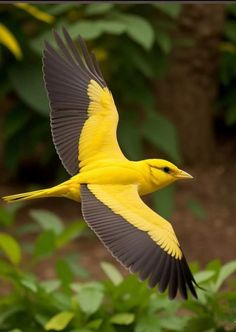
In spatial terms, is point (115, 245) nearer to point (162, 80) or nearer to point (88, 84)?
point (88, 84)

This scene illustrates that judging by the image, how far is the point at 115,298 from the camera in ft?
9.46

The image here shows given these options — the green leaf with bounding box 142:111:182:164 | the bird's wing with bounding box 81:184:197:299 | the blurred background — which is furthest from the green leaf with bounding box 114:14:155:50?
the bird's wing with bounding box 81:184:197:299

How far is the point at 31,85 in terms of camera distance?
4641 mm

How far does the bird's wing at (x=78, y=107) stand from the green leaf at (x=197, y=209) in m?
3.51

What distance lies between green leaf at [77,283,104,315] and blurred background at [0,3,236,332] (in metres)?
1.21

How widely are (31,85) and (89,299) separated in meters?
2.06

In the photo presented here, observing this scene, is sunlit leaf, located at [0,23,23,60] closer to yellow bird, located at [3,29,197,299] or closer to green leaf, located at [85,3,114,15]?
green leaf, located at [85,3,114,15]

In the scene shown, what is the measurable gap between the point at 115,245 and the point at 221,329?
1.45 metres

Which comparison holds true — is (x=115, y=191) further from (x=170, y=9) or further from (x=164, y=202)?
(x=170, y=9)

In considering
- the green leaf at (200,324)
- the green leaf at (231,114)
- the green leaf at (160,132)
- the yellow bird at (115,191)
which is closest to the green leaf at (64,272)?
the green leaf at (200,324)

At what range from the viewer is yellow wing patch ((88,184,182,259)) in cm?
131

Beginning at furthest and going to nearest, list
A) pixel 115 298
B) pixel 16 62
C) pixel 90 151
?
pixel 16 62 → pixel 115 298 → pixel 90 151

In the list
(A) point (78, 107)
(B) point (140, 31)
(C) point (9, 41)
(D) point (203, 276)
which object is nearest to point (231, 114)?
(B) point (140, 31)

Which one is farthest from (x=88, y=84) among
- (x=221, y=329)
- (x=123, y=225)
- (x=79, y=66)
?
(x=221, y=329)
